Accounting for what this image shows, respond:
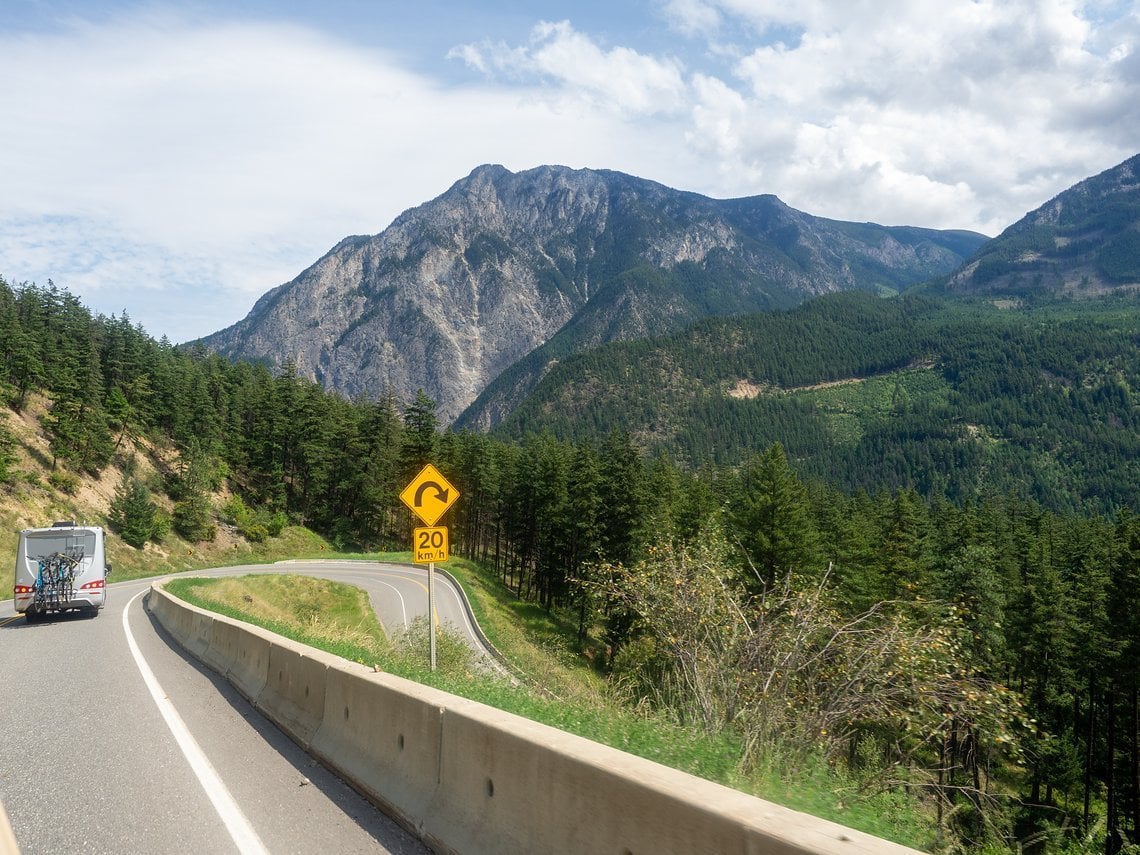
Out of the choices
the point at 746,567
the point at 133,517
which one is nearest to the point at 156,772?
the point at 746,567

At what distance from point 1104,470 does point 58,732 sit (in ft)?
784

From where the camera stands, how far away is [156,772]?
648 centimetres

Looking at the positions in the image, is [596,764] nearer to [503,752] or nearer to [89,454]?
[503,752]

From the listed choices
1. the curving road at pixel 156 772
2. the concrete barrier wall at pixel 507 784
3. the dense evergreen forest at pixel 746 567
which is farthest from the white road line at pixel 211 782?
the dense evergreen forest at pixel 746 567

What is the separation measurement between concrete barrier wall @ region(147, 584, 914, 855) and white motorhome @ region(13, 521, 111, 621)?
592 inches

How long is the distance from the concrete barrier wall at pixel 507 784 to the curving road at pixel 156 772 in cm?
29

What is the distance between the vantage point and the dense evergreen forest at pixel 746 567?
8016mm

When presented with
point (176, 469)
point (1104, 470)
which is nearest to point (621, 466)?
point (176, 469)

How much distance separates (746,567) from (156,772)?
34.4 meters

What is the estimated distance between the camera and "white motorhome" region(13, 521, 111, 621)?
61.3 ft

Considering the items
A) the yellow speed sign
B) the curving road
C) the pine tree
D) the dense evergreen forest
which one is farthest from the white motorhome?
the pine tree

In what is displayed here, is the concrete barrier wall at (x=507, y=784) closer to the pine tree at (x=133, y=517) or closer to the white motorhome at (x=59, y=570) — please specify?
the white motorhome at (x=59, y=570)

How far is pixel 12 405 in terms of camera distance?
54.9 m

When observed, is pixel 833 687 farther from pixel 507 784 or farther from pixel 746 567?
pixel 746 567
